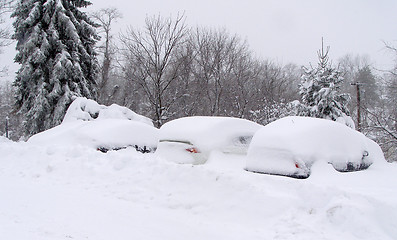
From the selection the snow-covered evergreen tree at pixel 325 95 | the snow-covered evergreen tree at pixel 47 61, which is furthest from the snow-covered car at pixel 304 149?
the snow-covered evergreen tree at pixel 47 61

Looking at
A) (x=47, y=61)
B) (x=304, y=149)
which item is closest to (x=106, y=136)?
(x=304, y=149)

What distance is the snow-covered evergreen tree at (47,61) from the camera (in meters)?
19.4

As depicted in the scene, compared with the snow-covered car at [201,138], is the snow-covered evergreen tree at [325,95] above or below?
above

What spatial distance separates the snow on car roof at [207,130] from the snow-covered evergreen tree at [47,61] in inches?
530

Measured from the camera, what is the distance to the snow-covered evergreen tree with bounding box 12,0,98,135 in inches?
763

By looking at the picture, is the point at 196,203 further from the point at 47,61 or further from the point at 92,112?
the point at 47,61

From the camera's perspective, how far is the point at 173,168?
6.50 meters

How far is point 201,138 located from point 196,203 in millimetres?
1944

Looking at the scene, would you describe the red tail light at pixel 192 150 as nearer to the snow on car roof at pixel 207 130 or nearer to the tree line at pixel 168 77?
the snow on car roof at pixel 207 130

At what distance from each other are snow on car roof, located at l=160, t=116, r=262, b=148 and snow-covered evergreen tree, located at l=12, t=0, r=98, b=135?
13460 mm

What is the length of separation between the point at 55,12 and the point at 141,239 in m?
19.2

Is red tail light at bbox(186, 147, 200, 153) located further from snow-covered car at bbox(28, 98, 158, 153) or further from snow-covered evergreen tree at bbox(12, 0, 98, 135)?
snow-covered evergreen tree at bbox(12, 0, 98, 135)

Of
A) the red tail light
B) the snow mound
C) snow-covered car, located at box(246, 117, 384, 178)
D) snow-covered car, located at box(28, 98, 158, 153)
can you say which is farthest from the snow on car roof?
the snow mound

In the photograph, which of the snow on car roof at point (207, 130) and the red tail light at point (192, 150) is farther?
the snow on car roof at point (207, 130)
